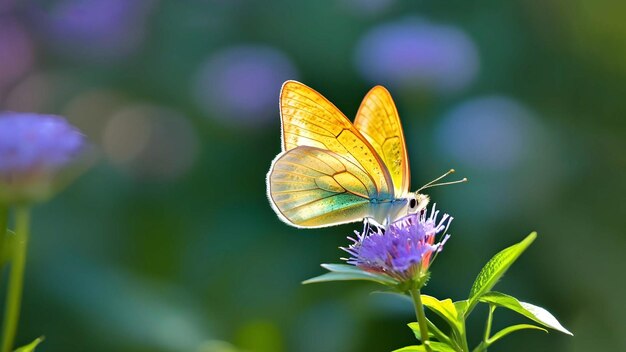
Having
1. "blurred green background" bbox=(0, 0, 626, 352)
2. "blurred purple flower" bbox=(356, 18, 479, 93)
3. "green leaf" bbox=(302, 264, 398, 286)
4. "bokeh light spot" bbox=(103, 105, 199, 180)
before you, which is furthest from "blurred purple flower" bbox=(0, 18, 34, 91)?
"green leaf" bbox=(302, 264, 398, 286)

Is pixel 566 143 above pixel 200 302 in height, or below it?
above

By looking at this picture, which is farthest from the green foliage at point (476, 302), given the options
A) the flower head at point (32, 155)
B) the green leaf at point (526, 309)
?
the flower head at point (32, 155)

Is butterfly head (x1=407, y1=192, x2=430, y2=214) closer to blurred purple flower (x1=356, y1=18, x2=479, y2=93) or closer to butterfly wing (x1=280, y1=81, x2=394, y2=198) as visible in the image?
butterfly wing (x1=280, y1=81, x2=394, y2=198)

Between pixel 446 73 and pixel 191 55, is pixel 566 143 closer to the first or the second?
pixel 446 73

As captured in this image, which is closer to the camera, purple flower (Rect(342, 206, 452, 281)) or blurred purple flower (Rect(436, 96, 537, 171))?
purple flower (Rect(342, 206, 452, 281))

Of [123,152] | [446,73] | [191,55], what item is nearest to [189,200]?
[123,152]

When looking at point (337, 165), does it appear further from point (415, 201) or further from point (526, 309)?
point (526, 309)
